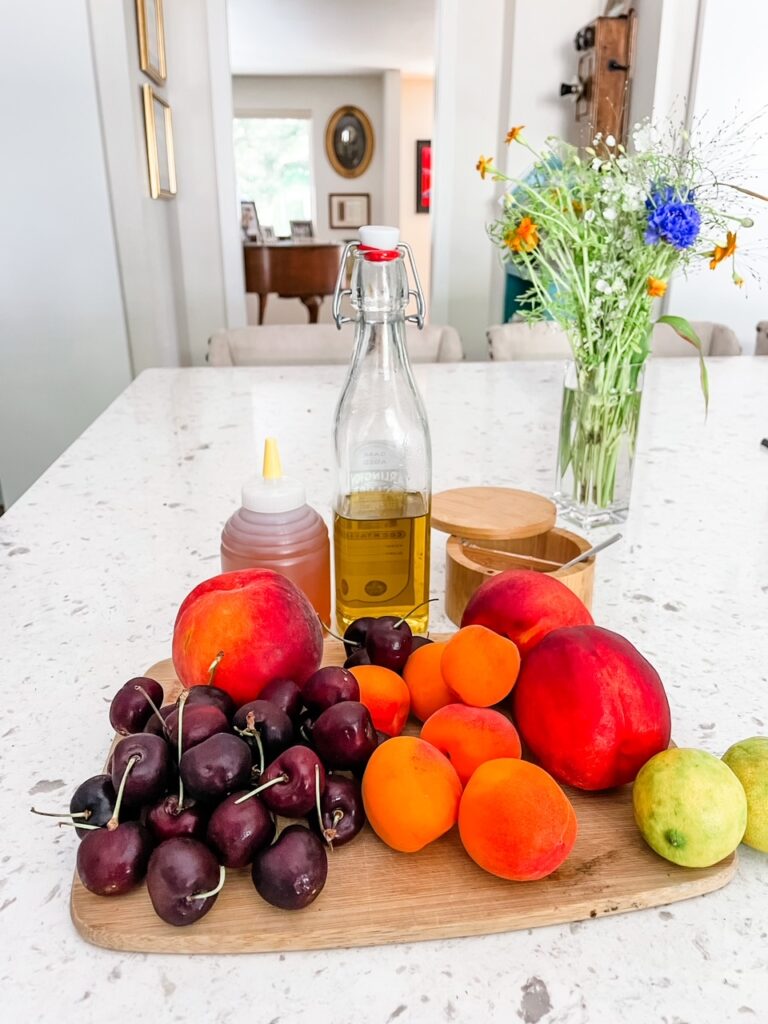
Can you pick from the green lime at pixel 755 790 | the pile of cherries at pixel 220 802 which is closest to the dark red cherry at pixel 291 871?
the pile of cherries at pixel 220 802

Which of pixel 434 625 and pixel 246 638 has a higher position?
pixel 246 638

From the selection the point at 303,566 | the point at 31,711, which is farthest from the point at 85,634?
the point at 303,566

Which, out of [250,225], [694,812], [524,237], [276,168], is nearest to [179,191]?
[524,237]

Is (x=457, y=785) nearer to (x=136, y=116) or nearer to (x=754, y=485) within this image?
(x=754, y=485)

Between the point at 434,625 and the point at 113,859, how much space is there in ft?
1.27

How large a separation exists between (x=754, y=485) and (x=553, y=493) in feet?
1.04

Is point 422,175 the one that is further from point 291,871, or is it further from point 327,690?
point 291,871

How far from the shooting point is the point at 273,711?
0.42 metres

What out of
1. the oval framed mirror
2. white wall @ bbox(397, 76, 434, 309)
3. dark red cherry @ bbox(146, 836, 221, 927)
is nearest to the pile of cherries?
dark red cherry @ bbox(146, 836, 221, 927)

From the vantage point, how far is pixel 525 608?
51 centimetres

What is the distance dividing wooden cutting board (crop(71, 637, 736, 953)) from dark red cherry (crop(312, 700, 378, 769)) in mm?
43

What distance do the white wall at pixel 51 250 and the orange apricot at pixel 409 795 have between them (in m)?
2.86

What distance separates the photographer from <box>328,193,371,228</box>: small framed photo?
8633 millimetres

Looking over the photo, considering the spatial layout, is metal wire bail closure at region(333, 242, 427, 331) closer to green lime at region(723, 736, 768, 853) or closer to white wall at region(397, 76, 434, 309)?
green lime at region(723, 736, 768, 853)
